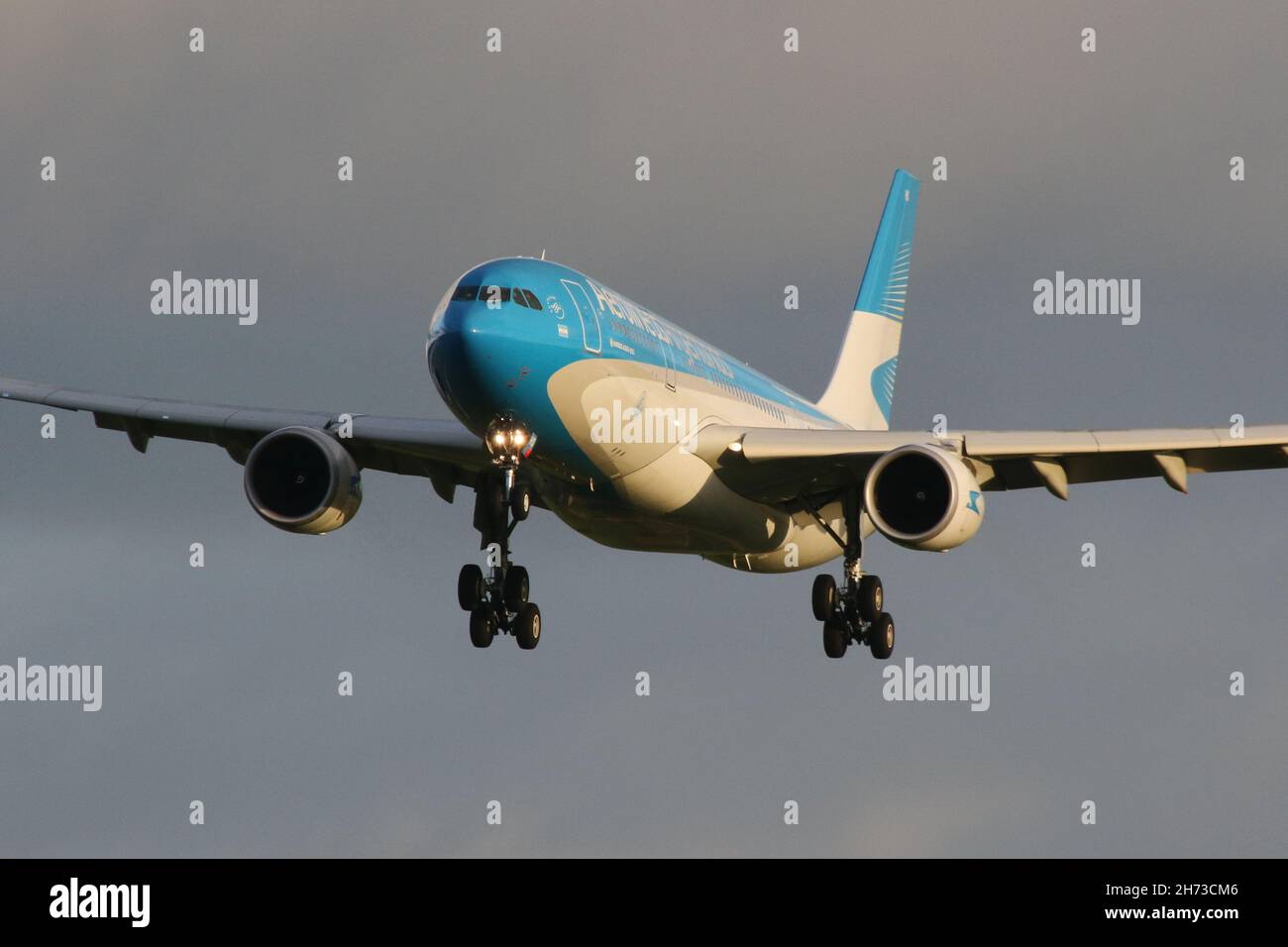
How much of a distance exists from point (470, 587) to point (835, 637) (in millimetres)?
→ 7435

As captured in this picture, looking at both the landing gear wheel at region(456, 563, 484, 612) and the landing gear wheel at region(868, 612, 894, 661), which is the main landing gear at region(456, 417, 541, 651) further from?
the landing gear wheel at region(868, 612, 894, 661)

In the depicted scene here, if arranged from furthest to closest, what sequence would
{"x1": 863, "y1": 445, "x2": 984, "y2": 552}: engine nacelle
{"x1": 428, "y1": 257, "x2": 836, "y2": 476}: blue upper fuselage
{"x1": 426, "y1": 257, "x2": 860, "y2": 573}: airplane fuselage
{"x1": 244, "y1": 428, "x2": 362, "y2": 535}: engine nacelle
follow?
{"x1": 244, "y1": 428, "x2": 362, "y2": 535}: engine nacelle, {"x1": 863, "y1": 445, "x2": 984, "y2": 552}: engine nacelle, {"x1": 426, "y1": 257, "x2": 860, "y2": 573}: airplane fuselage, {"x1": 428, "y1": 257, "x2": 836, "y2": 476}: blue upper fuselage

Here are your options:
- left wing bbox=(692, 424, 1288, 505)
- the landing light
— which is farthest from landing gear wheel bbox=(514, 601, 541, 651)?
the landing light

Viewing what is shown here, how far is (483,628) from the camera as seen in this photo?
35.6m

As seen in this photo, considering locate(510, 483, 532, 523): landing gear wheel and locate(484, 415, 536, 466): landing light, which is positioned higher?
locate(484, 415, 536, 466): landing light

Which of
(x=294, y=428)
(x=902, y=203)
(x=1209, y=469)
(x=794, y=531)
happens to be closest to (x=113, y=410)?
(x=294, y=428)

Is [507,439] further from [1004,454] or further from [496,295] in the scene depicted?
[1004,454]

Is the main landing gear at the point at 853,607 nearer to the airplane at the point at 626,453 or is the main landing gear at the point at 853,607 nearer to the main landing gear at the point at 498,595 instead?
the airplane at the point at 626,453

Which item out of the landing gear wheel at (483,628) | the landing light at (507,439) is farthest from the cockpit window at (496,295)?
the landing gear wheel at (483,628)

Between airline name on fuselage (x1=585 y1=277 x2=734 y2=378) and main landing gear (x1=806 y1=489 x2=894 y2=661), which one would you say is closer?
airline name on fuselage (x1=585 y1=277 x2=734 y2=378)

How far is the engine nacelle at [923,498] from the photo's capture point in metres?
34.5

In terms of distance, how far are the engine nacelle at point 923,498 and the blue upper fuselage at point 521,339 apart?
5309mm

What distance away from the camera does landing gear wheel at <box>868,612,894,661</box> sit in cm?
3891

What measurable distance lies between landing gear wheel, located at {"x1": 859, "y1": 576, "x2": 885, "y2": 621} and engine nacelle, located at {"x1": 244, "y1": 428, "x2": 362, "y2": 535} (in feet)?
32.2
